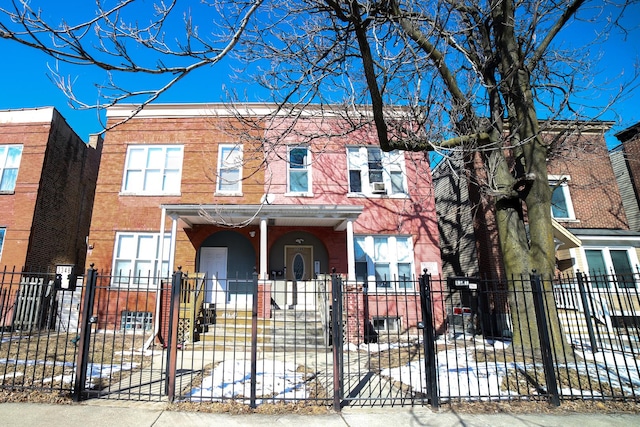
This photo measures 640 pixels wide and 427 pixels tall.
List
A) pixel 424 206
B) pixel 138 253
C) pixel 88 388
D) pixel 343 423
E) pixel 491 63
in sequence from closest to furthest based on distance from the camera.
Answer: pixel 343 423
pixel 88 388
pixel 491 63
pixel 138 253
pixel 424 206

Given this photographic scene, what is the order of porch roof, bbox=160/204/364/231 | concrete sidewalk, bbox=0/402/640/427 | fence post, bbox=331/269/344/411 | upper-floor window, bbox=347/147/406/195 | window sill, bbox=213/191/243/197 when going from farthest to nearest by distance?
upper-floor window, bbox=347/147/406/195
window sill, bbox=213/191/243/197
porch roof, bbox=160/204/364/231
fence post, bbox=331/269/344/411
concrete sidewalk, bbox=0/402/640/427

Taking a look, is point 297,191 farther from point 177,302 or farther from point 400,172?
point 177,302

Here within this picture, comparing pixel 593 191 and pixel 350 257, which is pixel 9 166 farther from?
pixel 593 191

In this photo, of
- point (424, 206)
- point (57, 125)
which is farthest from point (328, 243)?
point (57, 125)

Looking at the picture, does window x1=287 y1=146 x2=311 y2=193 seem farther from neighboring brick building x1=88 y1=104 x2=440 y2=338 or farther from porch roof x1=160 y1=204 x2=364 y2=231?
porch roof x1=160 y1=204 x2=364 y2=231

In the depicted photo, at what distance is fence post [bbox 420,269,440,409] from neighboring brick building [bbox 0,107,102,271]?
13.5 meters

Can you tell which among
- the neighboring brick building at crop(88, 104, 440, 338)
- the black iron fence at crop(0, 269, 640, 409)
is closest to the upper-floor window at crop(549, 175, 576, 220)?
the neighboring brick building at crop(88, 104, 440, 338)

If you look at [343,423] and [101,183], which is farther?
[101,183]

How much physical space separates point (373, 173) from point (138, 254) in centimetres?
887

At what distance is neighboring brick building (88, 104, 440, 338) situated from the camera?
501 inches

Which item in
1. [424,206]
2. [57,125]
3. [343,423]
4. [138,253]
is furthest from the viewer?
[57,125]

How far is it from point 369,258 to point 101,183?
998cm

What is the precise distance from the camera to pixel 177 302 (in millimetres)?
5445

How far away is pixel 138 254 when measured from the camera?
12.8 m
